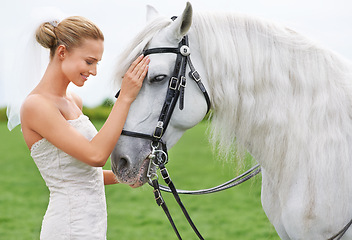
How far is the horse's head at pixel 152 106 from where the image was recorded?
2053 mm

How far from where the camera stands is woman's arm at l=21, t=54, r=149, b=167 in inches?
76.5

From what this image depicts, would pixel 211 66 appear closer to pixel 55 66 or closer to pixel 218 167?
pixel 55 66

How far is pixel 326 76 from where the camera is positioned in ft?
6.93

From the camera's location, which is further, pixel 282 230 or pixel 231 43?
pixel 282 230

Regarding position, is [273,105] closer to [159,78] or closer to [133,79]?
[159,78]

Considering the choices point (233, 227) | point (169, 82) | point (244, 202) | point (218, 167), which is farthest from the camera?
point (218, 167)

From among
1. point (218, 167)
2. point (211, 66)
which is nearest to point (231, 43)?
point (211, 66)

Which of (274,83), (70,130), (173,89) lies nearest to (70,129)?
(70,130)

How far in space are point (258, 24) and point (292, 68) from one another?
1.01 ft

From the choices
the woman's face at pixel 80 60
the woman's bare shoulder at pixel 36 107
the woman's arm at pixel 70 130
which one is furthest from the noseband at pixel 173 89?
the woman's bare shoulder at pixel 36 107

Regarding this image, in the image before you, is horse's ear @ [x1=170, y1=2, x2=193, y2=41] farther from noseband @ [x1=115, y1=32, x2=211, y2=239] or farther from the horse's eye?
the horse's eye

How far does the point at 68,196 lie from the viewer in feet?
6.75

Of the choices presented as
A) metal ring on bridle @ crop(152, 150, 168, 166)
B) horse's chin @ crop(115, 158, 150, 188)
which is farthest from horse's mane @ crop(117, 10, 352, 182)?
horse's chin @ crop(115, 158, 150, 188)

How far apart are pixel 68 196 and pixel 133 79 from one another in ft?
2.23
